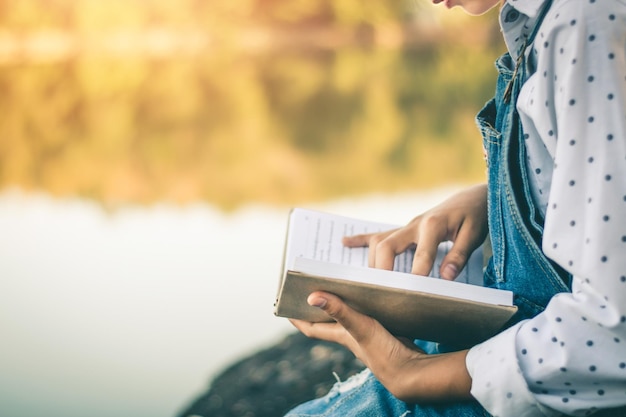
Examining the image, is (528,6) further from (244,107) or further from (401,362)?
(244,107)

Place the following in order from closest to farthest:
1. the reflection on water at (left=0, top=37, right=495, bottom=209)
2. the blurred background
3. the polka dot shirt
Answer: the polka dot shirt → the blurred background → the reflection on water at (left=0, top=37, right=495, bottom=209)

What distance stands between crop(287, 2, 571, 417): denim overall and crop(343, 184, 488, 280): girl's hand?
0.05 m

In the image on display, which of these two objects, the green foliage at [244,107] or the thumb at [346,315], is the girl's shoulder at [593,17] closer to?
the thumb at [346,315]

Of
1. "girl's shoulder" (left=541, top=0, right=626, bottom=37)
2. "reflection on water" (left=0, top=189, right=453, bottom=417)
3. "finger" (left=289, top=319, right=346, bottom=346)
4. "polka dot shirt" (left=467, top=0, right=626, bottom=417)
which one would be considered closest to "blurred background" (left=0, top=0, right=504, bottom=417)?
"reflection on water" (left=0, top=189, right=453, bottom=417)

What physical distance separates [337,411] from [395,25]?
6464mm

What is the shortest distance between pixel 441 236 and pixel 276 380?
1.07m

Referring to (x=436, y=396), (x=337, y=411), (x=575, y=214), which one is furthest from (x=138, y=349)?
(x=575, y=214)

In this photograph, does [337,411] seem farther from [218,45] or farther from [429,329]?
→ [218,45]

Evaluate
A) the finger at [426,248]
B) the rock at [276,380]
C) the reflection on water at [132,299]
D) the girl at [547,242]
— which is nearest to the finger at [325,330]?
the girl at [547,242]

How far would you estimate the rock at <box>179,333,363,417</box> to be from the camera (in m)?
1.73

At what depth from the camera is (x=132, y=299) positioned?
7.76 feet

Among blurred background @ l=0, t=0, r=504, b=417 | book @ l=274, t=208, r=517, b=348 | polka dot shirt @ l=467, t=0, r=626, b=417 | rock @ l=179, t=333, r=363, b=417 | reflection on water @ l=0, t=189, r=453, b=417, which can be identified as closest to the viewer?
polka dot shirt @ l=467, t=0, r=626, b=417

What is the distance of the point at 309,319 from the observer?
0.83m

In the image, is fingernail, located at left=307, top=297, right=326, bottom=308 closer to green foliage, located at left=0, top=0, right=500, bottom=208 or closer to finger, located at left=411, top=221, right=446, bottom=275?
finger, located at left=411, top=221, right=446, bottom=275
